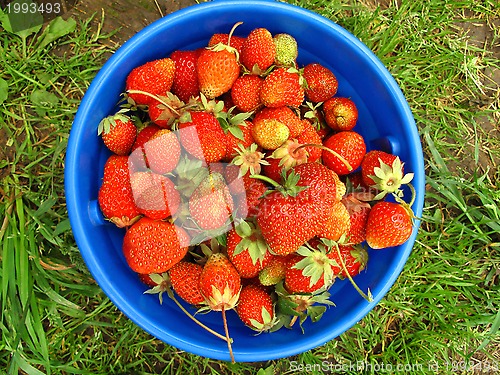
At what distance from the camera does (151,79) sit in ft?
3.04

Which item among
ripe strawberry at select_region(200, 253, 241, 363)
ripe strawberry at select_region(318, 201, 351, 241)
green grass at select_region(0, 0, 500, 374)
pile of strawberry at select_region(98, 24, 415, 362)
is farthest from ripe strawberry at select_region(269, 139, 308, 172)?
green grass at select_region(0, 0, 500, 374)

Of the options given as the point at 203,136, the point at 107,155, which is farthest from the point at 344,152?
the point at 107,155

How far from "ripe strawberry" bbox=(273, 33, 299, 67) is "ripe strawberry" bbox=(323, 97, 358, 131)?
0.12 meters

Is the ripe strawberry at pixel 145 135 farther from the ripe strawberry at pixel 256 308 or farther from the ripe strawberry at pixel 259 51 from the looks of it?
the ripe strawberry at pixel 256 308

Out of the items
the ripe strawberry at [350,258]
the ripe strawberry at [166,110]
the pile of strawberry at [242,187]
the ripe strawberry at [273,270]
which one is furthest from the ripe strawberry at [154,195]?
the ripe strawberry at [350,258]

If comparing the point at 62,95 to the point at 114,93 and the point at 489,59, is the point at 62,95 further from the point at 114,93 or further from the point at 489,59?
the point at 489,59

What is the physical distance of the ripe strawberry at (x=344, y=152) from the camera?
0.95 metres

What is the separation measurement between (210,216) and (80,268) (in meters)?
0.45

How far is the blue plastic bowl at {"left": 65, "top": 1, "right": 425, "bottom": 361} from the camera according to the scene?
0.92m

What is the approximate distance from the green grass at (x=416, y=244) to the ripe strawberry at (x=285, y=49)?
305 mm

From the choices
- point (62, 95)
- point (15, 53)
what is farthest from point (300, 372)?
point (15, 53)

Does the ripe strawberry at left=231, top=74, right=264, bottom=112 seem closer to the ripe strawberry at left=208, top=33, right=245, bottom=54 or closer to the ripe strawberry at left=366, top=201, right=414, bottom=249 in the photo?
the ripe strawberry at left=208, top=33, right=245, bottom=54

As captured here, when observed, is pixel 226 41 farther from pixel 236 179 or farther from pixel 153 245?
pixel 153 245

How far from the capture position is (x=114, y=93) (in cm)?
98
